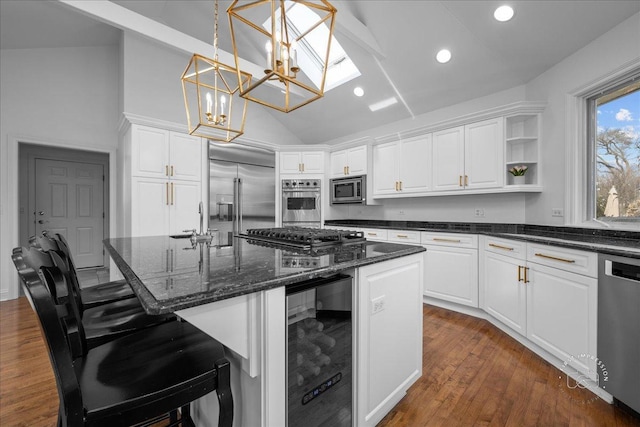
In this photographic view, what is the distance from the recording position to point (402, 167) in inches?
155

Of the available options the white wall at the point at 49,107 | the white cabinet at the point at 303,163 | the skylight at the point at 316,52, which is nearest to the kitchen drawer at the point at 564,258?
→ the skylight at the point at 316,52

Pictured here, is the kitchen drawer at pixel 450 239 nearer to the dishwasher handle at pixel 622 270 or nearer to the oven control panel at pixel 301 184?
the dishwasher handle at pixel 622 270

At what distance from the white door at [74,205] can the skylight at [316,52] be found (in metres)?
3.95

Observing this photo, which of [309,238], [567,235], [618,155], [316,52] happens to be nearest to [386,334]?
[309,238]

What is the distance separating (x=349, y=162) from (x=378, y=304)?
3.47 m

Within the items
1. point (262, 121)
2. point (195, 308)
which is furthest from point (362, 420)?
point (262, 121)

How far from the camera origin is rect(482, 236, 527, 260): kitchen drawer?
234 centimetres

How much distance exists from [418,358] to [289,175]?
12.1ft

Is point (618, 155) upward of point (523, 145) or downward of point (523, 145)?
downward

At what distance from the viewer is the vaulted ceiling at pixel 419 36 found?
242cm

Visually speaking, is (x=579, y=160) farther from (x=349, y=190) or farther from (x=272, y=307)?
(x=272, y=307)

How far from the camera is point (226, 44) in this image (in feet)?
15.0

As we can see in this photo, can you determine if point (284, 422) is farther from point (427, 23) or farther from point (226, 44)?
point (226, 44)

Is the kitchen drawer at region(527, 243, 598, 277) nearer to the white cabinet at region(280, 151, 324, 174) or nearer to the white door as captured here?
the white cabinet at region(280, 151, 324, 174)
